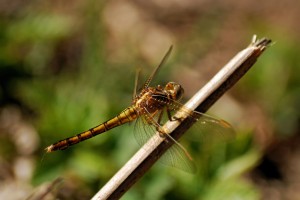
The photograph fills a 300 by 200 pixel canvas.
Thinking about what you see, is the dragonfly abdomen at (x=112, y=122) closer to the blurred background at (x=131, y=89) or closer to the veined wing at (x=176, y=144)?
the veined wing at (x=176, y=144)

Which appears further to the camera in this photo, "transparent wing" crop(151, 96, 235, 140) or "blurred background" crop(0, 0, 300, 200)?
"blurred background" crop(0, 0, 300, 200)

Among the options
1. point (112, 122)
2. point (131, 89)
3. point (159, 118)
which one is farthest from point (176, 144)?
point (131, 89)

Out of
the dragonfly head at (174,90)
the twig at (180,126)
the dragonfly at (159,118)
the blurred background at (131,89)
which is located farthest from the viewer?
the blurred background at (131,89)

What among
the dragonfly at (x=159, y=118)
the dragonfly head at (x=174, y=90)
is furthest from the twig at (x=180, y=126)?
the dragonfly head at (x=174, y=90)

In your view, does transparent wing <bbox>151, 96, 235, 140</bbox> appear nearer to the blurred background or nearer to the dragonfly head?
the dragonfly head

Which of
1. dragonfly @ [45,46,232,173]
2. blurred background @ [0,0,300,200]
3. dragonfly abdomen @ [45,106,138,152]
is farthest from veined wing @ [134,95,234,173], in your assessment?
blurred background @ [0,0,300,200]

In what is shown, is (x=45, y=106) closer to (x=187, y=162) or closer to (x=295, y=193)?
(x=187, y=162)
